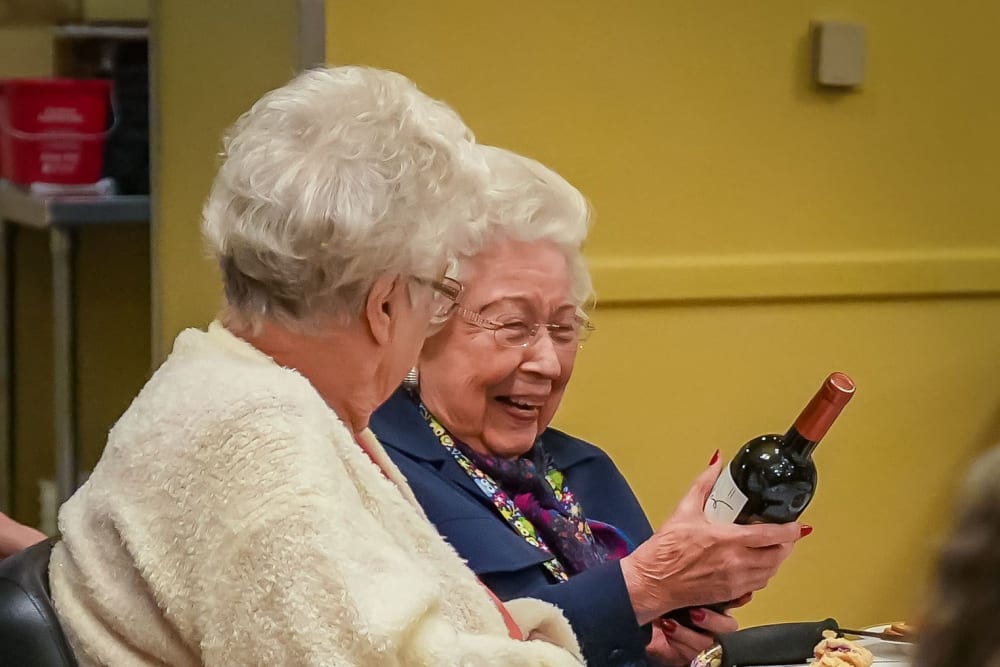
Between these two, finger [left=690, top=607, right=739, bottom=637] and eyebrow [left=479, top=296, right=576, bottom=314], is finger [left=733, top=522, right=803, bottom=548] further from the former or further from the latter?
eyebrow [left=479, top=296, right=576, bottom=314]

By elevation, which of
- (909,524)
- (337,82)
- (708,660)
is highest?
(337,82)

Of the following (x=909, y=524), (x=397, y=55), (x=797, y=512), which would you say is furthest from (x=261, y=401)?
(x=909, y=524)

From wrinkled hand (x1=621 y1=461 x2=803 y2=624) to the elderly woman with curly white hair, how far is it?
0.22 m

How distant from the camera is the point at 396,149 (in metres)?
1.26

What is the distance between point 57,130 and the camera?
3.07 meters

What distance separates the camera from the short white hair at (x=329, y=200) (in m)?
1.22

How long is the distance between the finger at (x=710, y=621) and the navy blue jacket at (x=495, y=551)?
115mm

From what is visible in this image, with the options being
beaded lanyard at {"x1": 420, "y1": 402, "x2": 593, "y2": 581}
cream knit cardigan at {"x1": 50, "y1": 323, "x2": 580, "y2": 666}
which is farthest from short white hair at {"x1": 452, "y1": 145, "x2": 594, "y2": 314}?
cream knit cardigan at {"x1": 50, "y1": 323, "x2": 580, "y2": 666}

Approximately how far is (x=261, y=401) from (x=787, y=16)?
1517 mm

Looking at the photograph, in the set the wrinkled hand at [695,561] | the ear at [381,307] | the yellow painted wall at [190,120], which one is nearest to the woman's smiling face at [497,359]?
the wrinkled hand at [695,561]

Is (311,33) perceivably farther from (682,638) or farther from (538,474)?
(682,638)

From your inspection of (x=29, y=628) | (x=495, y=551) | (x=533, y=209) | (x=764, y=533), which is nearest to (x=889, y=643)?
(x=764, y=533)

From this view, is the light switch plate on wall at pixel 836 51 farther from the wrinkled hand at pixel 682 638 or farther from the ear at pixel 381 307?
the ear at pixel 381 307

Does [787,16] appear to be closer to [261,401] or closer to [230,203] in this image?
[230,203]
